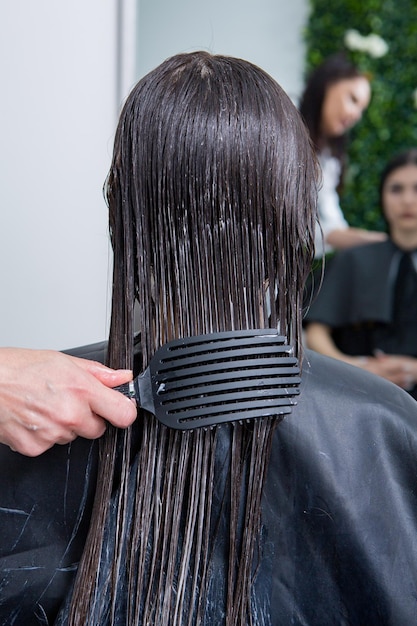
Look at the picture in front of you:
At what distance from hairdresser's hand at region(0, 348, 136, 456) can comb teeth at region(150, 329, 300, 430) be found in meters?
0.06

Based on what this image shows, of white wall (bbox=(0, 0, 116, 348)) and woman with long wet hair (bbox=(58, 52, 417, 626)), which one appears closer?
woman with long wet hair (bbox=(58, 52, 417, 626))

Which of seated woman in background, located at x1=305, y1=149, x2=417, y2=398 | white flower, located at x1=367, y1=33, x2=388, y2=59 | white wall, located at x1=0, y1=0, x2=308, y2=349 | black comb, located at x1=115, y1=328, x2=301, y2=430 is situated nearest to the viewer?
black comb, located at x1=115, y1=328, x2=301, y2=430

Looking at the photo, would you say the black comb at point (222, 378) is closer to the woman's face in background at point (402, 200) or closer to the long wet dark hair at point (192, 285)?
the long wet dark hair at point (192, 285)

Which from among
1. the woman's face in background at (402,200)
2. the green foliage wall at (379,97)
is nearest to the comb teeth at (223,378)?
the woman's face in background at (402,200)

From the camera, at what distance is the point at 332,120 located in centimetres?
276

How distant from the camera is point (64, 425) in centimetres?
80

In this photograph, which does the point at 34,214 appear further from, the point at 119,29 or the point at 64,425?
the point at 64,425

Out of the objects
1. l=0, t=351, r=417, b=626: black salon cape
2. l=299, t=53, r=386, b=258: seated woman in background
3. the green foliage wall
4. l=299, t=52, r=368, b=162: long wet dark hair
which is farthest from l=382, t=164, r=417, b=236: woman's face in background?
l=0, t=351, r=417, b=626: black salon cape

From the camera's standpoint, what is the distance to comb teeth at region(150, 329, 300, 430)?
752mm

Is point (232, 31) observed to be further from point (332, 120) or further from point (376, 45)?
point (376, 45)

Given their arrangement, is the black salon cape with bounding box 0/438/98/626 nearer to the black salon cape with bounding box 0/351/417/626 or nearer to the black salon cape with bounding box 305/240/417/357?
the black salon cape with bounding box 0/351/417/626

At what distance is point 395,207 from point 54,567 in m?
1.98

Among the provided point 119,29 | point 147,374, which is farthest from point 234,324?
point 119,29

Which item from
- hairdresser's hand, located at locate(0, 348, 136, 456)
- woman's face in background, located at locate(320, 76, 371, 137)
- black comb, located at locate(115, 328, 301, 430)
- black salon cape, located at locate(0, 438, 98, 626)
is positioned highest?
black comb, located at locate(115, 328, 301, 430)
